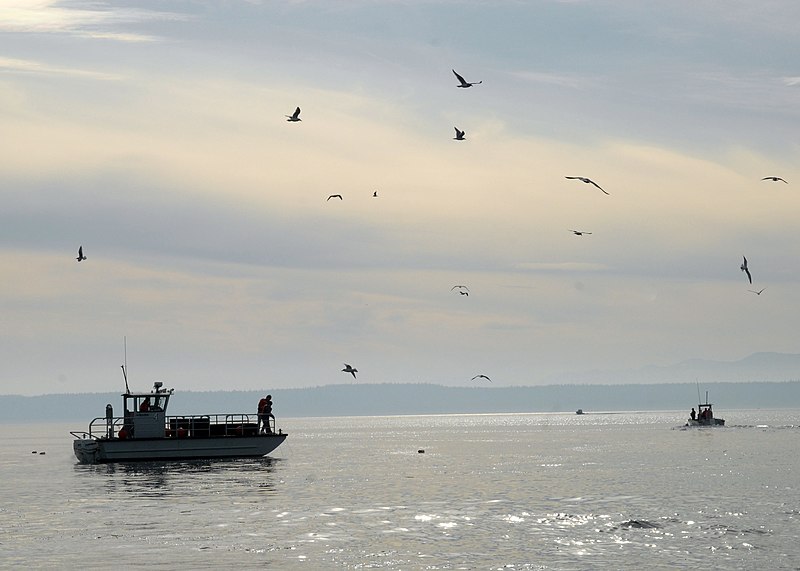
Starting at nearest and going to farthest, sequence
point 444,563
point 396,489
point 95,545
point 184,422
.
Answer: point 444,563
point 95,545
point 396,489
point 184,422

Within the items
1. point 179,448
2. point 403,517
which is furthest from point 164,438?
point 403,517

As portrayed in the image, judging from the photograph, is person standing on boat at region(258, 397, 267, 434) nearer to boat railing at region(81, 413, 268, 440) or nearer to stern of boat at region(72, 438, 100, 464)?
boat railing at region(81, 413, 268, 440)

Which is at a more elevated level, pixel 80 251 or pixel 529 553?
pixel 80 251

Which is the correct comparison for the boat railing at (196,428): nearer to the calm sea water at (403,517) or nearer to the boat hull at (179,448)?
the boat hull at (179,448)

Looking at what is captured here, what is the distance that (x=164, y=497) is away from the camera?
5578 centimetres

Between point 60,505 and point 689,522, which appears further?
point 60,505

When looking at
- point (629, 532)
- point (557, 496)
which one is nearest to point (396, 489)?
point (557, 496)

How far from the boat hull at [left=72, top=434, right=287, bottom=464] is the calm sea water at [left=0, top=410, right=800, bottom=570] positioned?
1.04m

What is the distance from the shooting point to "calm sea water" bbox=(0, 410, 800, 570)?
35.7m

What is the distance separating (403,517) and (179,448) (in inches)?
1313

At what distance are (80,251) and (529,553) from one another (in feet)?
124

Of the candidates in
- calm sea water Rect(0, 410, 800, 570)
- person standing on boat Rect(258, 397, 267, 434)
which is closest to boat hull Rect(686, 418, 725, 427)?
calm sea water Rect(0, 410, 800, 570)

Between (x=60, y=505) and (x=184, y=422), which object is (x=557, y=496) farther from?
(x=184, y=422)

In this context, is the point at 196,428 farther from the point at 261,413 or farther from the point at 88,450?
the point at 88,450
